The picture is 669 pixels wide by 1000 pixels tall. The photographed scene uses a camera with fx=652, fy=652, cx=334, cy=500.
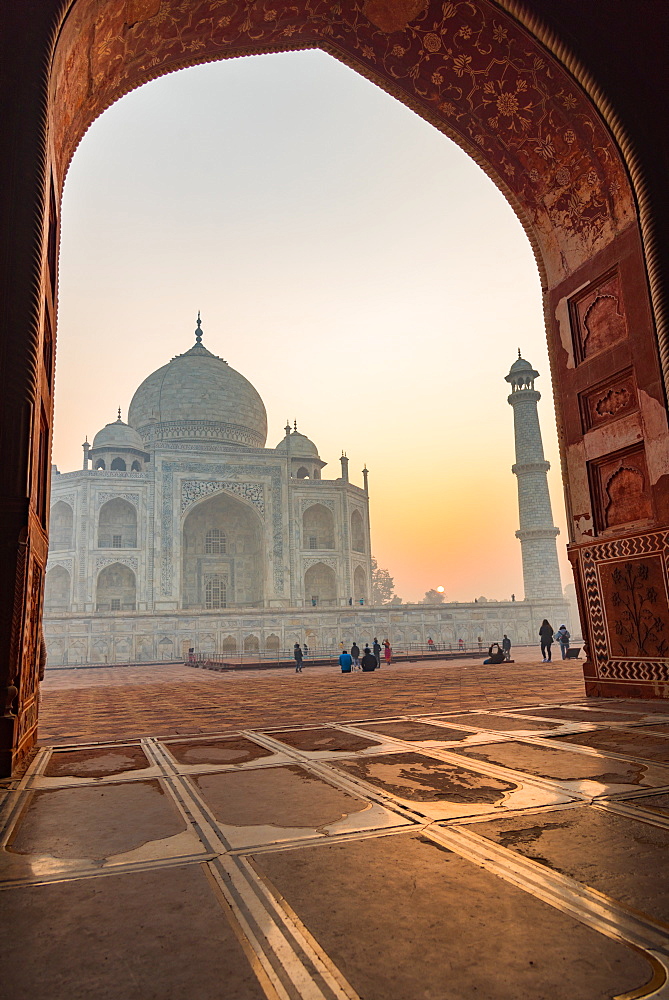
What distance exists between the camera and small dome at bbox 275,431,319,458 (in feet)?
101

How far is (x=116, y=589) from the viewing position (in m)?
25.5

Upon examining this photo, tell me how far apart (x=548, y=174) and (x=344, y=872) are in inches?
218

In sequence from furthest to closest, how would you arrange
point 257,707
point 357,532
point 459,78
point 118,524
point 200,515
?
point 357,532 < point 200,515 < point 118,524 < point 459,78 < point 257,707

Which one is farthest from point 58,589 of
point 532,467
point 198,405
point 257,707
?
point 257,707

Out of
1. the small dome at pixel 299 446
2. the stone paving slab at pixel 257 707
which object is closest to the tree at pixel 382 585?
the small dome at pixel 299 446

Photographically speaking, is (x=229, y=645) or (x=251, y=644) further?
(x=251, y=644)

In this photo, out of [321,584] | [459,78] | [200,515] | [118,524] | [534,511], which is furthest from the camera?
[321,584]

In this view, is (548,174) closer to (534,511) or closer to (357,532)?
(534,511)

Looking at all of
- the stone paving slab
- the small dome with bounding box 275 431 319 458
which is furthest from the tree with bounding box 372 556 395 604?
the stone paving slab

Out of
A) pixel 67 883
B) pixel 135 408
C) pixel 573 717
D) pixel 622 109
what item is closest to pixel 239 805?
pixel 67 883

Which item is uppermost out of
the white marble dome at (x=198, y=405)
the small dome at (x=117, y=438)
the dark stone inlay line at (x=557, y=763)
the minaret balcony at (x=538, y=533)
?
the white marble dome at (x=198, y=405)

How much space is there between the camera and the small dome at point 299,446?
30.8 m

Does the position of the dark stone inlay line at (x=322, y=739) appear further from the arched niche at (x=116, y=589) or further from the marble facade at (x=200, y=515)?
the arched niche at (x=116, y=589)

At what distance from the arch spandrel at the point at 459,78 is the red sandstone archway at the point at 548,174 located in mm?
11
